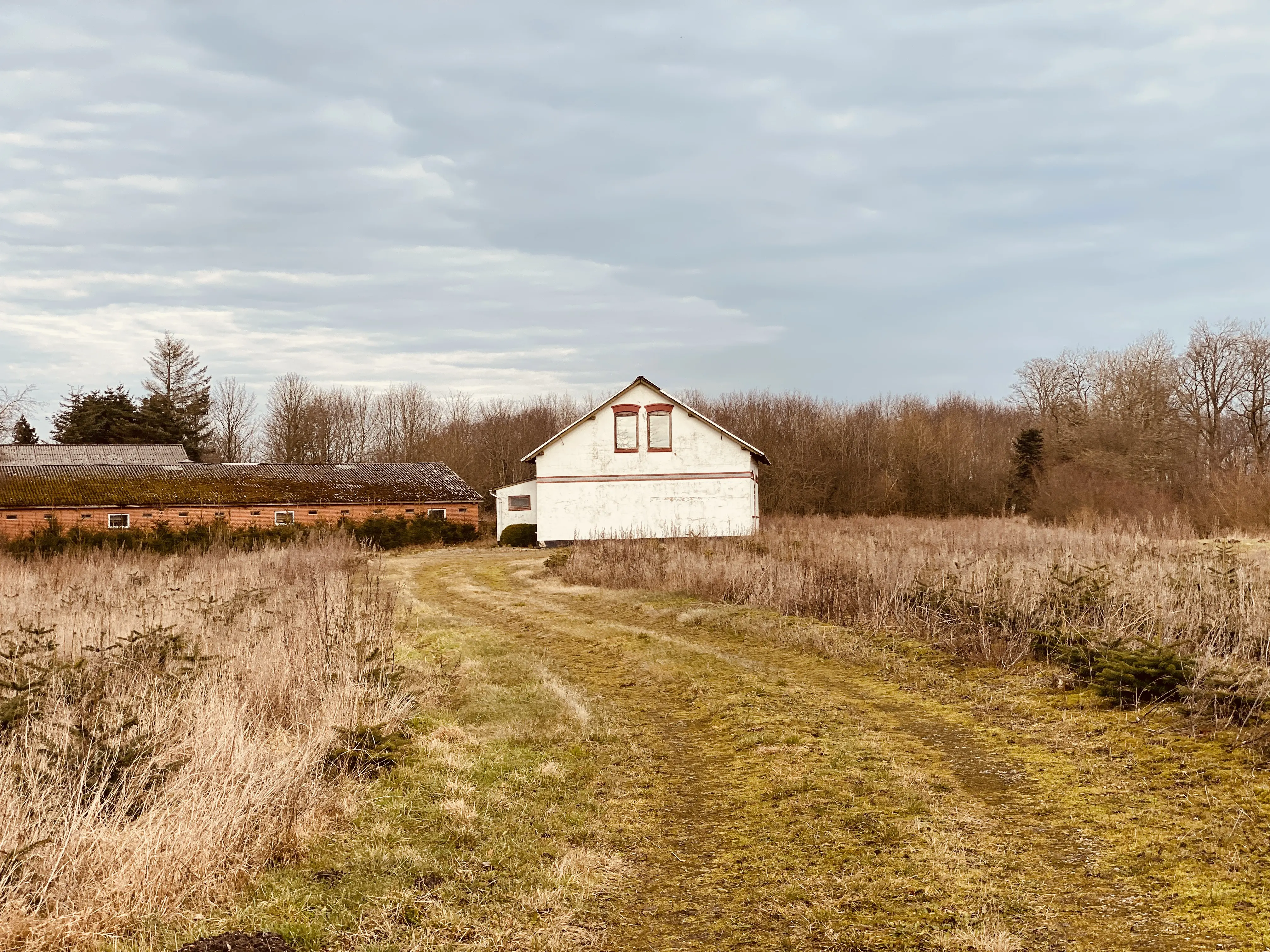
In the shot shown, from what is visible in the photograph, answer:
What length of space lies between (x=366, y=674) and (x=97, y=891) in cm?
417

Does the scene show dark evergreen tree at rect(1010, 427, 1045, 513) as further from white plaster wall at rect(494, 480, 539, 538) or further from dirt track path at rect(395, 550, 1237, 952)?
dirt track path at rect(395, 550, 1237, 952)

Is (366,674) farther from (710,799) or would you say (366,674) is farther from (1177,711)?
(1177,711)

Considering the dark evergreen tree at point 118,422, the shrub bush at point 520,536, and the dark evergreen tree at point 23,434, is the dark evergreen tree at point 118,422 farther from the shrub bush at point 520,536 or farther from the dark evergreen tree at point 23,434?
the shrub bush at point 520,536

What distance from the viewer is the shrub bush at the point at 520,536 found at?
38.3 meters

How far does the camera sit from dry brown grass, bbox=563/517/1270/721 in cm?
928

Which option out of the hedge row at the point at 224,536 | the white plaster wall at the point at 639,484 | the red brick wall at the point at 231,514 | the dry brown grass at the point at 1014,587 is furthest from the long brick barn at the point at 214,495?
the dry brown grass at the point at 1014,587

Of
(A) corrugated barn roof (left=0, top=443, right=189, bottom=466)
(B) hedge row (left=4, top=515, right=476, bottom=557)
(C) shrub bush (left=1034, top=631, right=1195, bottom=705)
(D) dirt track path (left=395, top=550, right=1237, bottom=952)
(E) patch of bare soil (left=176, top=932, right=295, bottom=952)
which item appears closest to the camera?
(E) patch of bare soil (left=176, top=932, right=295, bottom=952)

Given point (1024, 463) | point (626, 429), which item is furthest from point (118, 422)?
point (1024, 463)

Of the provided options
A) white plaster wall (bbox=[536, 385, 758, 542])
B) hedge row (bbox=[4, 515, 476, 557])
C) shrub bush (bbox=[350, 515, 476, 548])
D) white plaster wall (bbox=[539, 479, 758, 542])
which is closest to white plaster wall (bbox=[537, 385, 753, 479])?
white plaster wall (bbox=[536, 385, 758, 542])

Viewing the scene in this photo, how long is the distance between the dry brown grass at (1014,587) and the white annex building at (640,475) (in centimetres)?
1425

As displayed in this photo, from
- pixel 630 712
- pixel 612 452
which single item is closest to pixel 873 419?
pixel 612 452

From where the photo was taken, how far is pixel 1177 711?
26.2ft

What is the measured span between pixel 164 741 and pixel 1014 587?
1033cm

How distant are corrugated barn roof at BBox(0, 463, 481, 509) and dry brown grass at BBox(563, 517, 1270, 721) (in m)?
23.1
